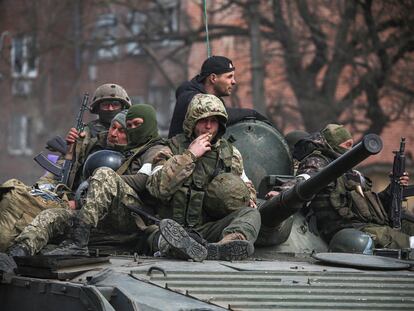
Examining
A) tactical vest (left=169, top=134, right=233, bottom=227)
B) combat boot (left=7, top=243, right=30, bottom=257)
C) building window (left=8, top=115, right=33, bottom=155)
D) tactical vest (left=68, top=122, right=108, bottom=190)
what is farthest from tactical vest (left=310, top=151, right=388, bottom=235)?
building window (left=8, top=115, right=33, bottom=155)

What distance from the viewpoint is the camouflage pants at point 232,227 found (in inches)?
365

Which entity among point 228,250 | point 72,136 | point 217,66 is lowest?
point 228,250

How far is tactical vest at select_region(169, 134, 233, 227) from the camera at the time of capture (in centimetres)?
956

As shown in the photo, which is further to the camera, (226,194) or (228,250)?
(226,194)

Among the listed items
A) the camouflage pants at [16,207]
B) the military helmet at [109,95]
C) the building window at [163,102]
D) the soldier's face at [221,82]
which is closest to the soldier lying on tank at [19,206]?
the camouflage pants at [16,207]

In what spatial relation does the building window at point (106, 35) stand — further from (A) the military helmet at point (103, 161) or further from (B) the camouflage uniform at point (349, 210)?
(A) the military helmet at point (103, 161)

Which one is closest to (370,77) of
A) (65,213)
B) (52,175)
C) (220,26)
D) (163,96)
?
(220,26)

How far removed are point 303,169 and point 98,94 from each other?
252 cm

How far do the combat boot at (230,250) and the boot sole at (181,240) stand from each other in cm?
19

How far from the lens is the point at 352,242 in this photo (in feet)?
33.1

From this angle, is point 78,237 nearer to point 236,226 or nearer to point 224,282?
point 236,226

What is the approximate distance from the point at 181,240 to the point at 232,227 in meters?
0.73

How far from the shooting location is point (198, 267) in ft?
27.6

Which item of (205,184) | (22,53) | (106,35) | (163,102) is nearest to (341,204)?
(205,184)
